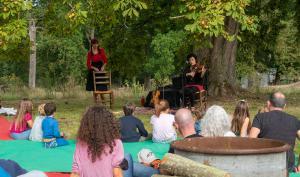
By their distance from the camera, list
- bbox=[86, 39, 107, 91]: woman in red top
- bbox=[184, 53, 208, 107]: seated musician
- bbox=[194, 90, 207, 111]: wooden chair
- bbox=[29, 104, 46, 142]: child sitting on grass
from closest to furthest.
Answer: bbox=[29, 104, 46, 142]: child sitting on grass, bbox=[194, 90, 207, 111]: wooden chair, bbox=[184, 53, 208, 107]: seated musician, bbox=[86, 39, 107, 91]: woman in red top

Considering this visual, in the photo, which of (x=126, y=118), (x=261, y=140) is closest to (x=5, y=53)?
(x=126, y=118)

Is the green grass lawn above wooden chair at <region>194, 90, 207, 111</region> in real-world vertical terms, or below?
below

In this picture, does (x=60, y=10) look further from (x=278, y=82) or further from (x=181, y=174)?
(x=278, y=82)

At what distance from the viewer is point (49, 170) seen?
8.51m

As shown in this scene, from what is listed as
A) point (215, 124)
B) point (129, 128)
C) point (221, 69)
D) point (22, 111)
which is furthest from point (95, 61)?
point (215, 124)

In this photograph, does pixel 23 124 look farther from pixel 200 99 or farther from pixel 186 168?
pixel 186 168

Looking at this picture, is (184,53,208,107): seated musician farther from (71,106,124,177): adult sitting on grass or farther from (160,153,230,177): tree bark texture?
(160,153,230,177): tree bark texture

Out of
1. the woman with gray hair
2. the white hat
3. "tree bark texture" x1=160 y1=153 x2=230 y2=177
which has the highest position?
the woman with gray hair

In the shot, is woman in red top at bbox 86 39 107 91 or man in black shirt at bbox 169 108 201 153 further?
woman in red top at bbox 86 39 107 91

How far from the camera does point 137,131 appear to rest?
11.2 meters

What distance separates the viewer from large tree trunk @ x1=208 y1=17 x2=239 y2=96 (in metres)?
20.5

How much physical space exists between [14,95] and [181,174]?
21.6 meters

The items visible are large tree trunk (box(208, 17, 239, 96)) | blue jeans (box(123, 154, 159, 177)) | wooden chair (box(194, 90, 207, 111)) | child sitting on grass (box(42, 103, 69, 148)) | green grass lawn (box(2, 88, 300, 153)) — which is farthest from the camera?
large tree trunk (box(208, 17, 239, 96))

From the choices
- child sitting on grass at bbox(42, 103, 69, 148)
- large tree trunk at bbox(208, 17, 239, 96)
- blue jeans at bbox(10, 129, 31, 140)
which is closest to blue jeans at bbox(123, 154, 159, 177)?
child sitting on grass at bbox(42, 103, 69, 148)
